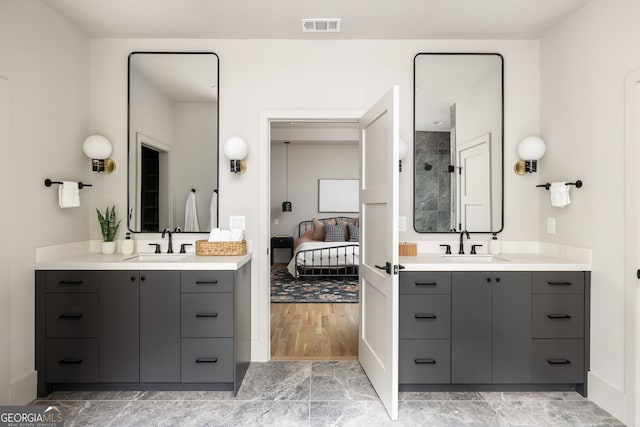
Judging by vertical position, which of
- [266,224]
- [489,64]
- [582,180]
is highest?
[489,64]

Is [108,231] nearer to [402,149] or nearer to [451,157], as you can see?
[402,149]

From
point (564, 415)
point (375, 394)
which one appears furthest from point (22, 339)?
point (564, 415)

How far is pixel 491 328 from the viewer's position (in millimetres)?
2570

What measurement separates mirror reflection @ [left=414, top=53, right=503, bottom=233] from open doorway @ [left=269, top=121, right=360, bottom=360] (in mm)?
1515

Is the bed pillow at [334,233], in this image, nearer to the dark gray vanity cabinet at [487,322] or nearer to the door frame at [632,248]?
the dark gray vanity cabinet at [487,322]

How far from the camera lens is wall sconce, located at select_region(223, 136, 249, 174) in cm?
296

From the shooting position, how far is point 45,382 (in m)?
2.52

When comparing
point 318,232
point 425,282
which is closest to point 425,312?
point 425,282

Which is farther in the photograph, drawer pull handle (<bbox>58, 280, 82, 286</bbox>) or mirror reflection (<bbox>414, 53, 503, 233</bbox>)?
mirror reflection (<bbox>414, 53, 503, 233</bbox>)

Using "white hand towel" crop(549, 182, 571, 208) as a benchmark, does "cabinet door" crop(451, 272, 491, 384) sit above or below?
below

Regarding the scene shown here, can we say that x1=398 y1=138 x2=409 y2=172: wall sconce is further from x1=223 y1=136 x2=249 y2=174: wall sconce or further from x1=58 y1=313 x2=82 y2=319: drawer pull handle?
x1=58 y1=313 x2=82 y2=319: drawer pull handle

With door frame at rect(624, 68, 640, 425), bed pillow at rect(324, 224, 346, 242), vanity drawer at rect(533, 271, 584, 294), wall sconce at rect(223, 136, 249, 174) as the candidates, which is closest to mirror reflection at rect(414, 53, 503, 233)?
vanity drawer at rect(533, 271, 584, 294)

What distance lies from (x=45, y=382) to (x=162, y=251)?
114 centimetres

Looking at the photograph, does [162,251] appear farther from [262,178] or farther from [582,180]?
[582,180]
